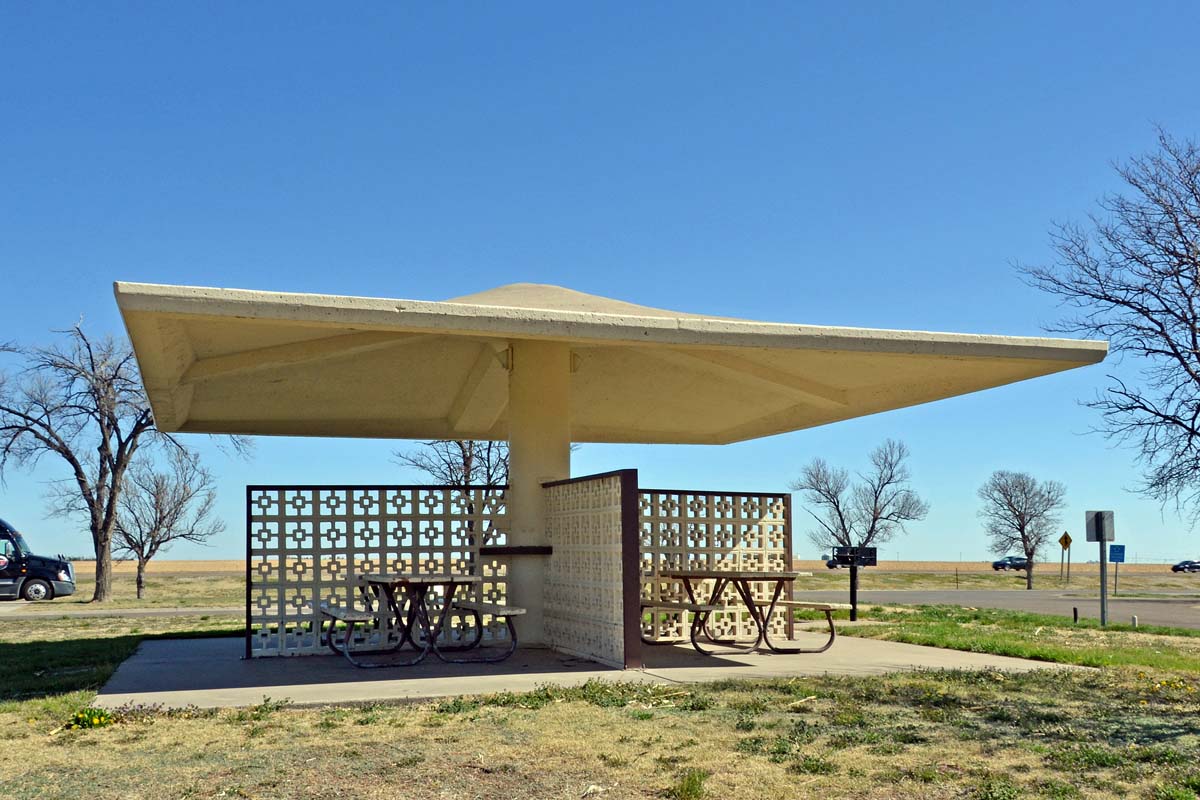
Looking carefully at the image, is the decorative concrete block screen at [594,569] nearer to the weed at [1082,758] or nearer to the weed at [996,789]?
the weed at [1082,758]

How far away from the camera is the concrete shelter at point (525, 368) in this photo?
9523mm

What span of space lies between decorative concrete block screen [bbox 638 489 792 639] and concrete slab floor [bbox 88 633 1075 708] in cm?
67

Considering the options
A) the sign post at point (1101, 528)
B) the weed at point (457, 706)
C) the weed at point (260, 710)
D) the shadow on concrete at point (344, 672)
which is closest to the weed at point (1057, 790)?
the weed at point (457, 706)

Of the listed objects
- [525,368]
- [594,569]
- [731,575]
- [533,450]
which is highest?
[525,368]

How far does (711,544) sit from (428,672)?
404cm

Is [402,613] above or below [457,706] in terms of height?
above

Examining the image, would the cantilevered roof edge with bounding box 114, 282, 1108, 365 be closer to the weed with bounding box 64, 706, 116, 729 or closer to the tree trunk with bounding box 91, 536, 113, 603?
the weed with bounding box 64, 706, 116, 729

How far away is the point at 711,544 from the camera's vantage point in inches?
526

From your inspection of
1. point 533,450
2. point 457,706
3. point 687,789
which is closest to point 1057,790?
point 687,789

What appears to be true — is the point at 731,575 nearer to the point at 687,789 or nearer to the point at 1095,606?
the point at 687,789

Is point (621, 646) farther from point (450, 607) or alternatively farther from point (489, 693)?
point (450, 607)

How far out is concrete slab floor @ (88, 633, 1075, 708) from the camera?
9172 mm

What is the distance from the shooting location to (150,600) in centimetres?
3189

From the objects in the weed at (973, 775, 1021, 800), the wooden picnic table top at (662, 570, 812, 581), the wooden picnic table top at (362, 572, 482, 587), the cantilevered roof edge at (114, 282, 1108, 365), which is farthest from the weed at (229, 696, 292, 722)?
the wooden picnic table top at (662, 570, 812, 581)
